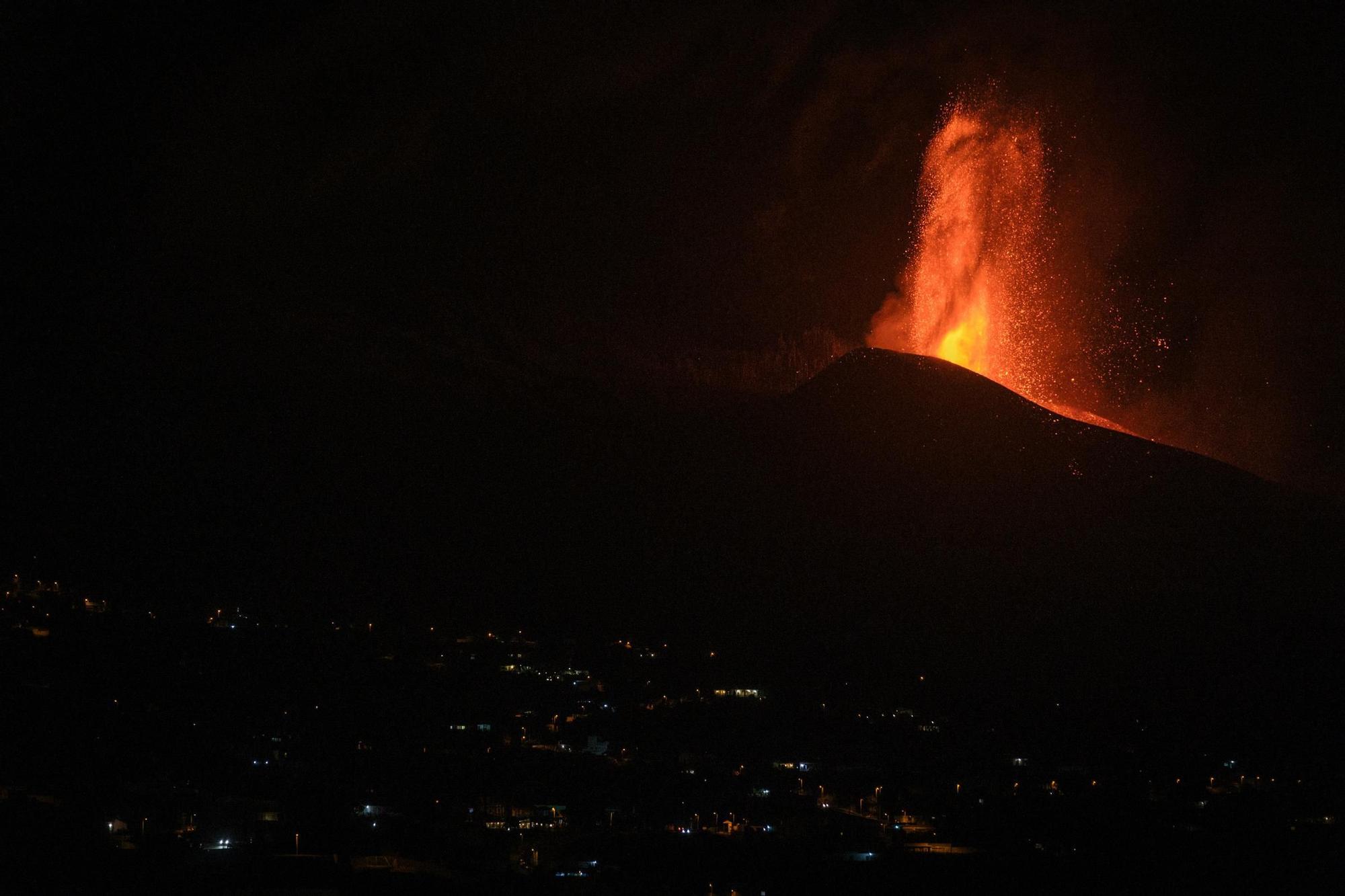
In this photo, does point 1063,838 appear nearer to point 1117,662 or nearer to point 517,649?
point 517,649

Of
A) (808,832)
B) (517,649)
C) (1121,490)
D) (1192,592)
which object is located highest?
(1121,490)

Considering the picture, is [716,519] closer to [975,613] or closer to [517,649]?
[975,613]

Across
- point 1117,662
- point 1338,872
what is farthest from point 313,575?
point 1338,872

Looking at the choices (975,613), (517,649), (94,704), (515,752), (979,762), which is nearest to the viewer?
(94,704)

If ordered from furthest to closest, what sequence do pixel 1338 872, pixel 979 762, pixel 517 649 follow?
pixel 517 649
pixel 979 762
pixel 1338 872

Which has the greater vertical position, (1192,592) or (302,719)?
(1192,592)

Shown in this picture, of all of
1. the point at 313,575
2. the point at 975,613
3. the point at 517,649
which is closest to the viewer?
the point at 517,649

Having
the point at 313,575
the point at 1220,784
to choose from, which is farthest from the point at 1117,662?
the point at 313,575

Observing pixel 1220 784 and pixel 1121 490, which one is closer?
pixel 1220 784

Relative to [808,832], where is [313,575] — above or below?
above
